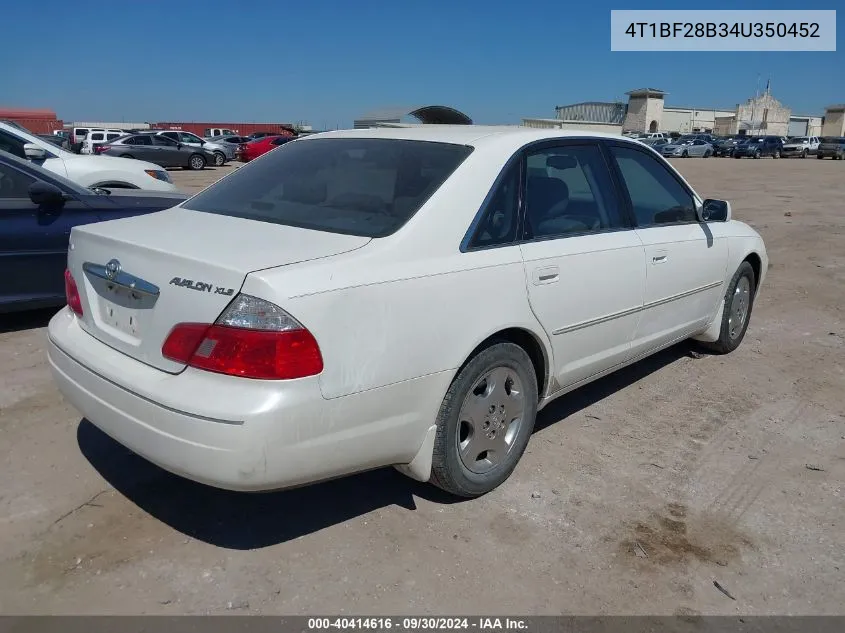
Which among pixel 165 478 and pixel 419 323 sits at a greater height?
pixel 419 323

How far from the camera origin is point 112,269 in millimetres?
2754

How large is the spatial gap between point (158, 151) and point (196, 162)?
69.0 inches

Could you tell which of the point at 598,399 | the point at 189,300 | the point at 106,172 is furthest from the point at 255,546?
the point at 106,172

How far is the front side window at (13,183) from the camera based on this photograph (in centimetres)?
531

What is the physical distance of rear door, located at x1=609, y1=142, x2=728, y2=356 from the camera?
399 cm

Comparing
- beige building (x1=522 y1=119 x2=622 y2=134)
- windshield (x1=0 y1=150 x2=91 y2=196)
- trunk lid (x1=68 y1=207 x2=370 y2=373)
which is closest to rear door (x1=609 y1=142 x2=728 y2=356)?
beige building (x1=522 y1=119 x2=622 y2=134)

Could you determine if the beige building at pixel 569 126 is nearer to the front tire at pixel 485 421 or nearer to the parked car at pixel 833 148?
the front tire at pixel 485 421

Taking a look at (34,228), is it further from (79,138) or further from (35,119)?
(35,119)

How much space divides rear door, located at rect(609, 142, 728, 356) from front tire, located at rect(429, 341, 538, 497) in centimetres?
110

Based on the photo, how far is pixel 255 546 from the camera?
9.18 ft

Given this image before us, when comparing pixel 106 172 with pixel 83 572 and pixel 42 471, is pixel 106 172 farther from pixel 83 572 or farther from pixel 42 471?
pixel 83 572

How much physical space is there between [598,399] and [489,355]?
5.59 ft

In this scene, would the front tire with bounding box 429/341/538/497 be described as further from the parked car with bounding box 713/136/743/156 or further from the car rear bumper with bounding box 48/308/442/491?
the parked car with bounding box 713/136/743/156
